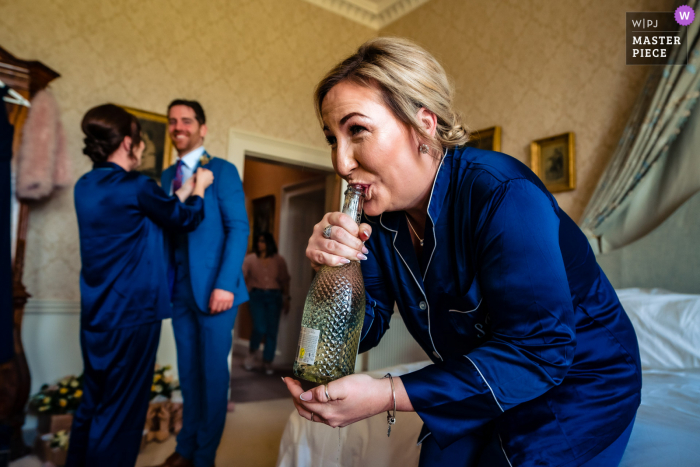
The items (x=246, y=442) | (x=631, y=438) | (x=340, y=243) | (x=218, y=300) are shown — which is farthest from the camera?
(x=246, y=442)

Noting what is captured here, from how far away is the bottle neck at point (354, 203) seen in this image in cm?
88

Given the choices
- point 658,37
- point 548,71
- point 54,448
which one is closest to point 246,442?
point 54,448

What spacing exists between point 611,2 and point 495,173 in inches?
125

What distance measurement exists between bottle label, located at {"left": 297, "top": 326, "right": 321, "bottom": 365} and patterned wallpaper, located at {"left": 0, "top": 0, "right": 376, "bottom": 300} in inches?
134

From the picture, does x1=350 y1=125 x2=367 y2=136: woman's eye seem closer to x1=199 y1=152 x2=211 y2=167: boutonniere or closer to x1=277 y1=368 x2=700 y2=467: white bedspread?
x1=277 y1=368 x2=700 y2=467: white bedspread

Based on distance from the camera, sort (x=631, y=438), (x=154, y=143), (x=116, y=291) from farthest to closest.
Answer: (x=154, y=143) → (x=116, y=291) → (x=631, y=438)

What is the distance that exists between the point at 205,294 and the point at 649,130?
9.08 feet

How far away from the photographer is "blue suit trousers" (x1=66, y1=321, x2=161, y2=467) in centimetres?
202

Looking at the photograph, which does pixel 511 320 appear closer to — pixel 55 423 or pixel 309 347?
pixel 309 347

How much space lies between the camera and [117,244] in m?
2.13

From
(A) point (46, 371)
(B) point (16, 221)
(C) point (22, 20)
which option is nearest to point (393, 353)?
(A) point (46, 371)

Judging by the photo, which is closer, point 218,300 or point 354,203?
point 354,203

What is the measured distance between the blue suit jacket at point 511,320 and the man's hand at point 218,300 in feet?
4.97

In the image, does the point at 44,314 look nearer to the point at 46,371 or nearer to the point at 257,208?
the point at 46,371
